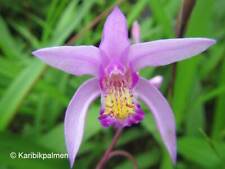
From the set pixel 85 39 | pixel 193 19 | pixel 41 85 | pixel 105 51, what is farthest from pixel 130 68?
pixel 85 39

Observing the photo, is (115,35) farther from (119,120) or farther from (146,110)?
(146,110)

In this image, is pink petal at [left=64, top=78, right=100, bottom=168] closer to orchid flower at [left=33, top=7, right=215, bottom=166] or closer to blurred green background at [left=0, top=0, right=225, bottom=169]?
orchid flower at [left=33, top=7, right=215, bottom=166]

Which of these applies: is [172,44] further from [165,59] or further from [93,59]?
[93,59]

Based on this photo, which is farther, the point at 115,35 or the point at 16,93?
the point at 16,93

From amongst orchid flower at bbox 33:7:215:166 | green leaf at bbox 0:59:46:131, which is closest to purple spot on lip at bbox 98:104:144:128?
orchid flower at bbox 33:7:215:166

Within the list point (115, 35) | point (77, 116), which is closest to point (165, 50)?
point (115, 35)

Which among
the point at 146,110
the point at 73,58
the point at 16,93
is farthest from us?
the point at 146,110
